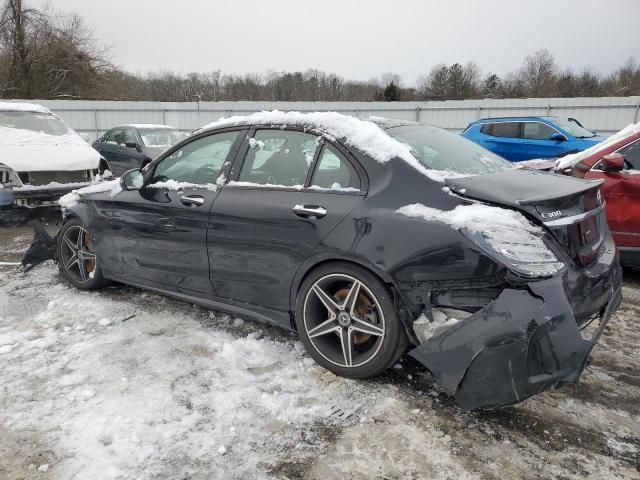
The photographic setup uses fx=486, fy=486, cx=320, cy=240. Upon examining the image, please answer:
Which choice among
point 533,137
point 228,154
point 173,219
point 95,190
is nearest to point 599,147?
point 228,154

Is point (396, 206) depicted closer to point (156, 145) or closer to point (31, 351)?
point (31, 351)

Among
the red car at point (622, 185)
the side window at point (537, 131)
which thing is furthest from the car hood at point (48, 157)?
the side window at point (537, 131)

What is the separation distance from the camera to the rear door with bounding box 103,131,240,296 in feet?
11.5

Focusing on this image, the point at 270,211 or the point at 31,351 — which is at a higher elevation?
the point at 270,211

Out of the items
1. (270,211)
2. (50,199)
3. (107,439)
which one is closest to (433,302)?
(270,211)

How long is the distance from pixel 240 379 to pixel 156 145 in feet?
32.5

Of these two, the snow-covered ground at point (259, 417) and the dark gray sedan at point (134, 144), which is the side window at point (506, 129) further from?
the snow-covered ground at point (259, 417)

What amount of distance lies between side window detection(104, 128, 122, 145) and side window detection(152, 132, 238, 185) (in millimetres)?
9136

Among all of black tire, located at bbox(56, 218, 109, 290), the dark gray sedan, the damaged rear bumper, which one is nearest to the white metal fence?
the dark gray sedan

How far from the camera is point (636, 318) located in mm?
3885

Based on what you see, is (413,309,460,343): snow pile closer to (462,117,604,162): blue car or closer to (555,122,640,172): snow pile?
(555,122,640,172): snow pile

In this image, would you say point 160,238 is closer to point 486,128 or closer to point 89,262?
point 89,262

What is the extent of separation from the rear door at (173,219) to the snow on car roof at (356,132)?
1.29 ft

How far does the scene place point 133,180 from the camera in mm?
3965
